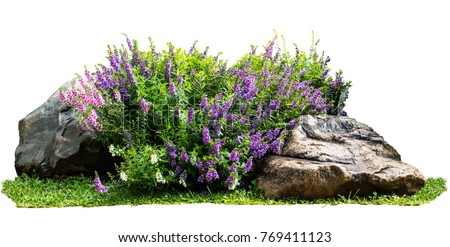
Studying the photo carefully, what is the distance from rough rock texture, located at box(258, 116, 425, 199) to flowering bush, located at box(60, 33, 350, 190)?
300 mm

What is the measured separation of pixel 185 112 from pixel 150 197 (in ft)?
4.26

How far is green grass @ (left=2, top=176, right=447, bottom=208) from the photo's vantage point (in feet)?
30.6

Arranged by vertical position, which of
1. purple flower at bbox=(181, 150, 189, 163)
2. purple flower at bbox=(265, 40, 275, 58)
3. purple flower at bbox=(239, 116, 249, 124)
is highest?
purple flower at bbox=(265, 40, 275, 58)

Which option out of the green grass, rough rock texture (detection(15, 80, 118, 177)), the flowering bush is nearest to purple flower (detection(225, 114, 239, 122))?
the flowering bush

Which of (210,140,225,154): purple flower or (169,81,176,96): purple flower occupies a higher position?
(169,81,176,96): purple flower

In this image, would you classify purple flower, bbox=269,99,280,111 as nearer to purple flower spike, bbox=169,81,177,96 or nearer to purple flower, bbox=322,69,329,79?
purple flower spike, bbox=169,81,177,96

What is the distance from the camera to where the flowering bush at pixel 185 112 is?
9.52 metres

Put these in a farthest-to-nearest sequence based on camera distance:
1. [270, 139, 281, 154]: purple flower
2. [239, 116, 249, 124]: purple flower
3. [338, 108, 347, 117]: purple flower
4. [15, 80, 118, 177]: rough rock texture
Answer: [338, 108, 347, 117]: purple flower, [15, 80, 118, 177]: rough rock texture, [270, 139, 281, 154]: purple flower, [239, 116, 249, 124]: purple flower

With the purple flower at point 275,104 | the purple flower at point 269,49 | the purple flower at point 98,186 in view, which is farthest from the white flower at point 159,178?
the purple flower at point 269,49

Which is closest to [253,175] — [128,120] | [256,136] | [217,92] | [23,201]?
[256,136]

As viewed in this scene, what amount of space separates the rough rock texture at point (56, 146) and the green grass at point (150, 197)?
67 cm

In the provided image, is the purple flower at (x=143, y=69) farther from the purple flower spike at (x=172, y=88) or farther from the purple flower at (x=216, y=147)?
the purple flower at (x=216, y=147)

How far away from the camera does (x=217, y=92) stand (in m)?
10.2

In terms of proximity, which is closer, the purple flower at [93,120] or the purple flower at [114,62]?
the purple flower at [93,120]
